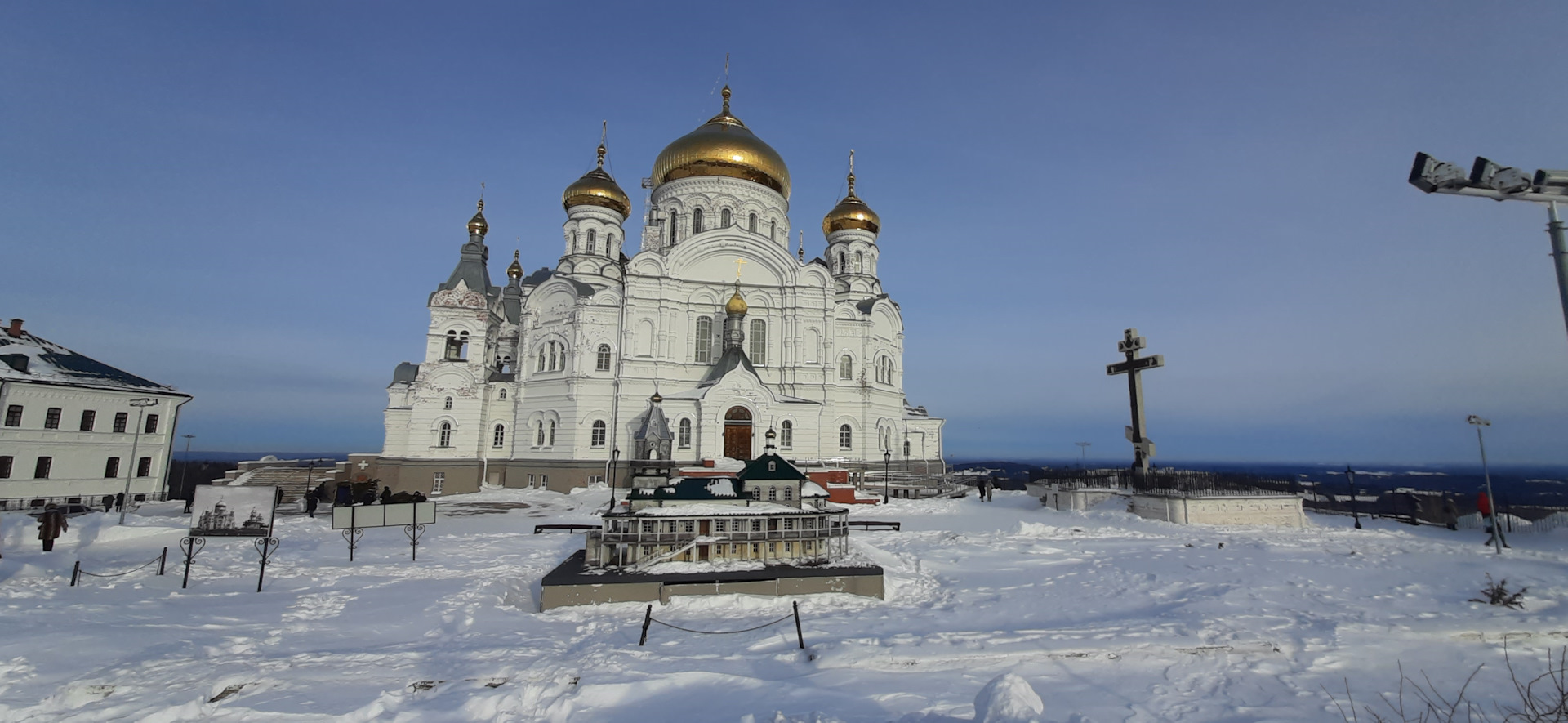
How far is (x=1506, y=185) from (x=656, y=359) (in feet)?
88.1

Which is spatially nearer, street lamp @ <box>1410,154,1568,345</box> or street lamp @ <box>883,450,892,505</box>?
street lamp @ <box>1410,154,1568,345</box>

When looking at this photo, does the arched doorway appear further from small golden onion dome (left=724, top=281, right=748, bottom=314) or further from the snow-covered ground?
the snow-covered ground

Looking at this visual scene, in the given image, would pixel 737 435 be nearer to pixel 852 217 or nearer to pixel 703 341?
pixel 703 341

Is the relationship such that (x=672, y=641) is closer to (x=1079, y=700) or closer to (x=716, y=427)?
(x=1079, y=700)

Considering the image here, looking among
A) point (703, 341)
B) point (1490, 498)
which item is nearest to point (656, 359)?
point (703, 341)

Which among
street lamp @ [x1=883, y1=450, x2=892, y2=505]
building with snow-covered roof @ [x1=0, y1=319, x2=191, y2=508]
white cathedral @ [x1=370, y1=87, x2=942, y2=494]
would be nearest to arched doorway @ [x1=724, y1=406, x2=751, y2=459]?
white cathedral @ [x1=370, y1=87, x2=942, y2=494]

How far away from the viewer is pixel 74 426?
2264 cm

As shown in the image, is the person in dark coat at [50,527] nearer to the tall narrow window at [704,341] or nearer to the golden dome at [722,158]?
the tall narrow window at [704,341]

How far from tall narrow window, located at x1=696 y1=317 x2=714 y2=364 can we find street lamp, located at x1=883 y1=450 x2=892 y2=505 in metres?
9.18

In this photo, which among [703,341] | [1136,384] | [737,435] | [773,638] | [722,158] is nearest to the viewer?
[773,638]

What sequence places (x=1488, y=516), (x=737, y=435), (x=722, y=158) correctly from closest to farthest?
(x=1488, y=516), (x=737, y=435), (x=722, y=158)

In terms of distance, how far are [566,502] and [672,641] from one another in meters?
16.9

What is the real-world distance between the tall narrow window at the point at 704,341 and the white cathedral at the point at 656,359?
80mm

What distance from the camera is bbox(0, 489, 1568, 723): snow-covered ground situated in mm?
6266
